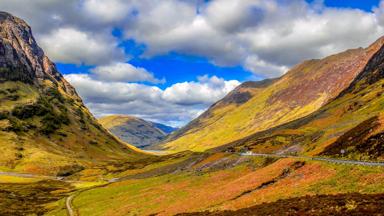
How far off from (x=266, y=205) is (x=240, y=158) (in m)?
62.2

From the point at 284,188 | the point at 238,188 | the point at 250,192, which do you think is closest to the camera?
the point at 284,188

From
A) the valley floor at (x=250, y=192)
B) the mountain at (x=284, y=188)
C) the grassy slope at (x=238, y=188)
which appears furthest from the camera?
the grassy slope at (x=238, y=188)

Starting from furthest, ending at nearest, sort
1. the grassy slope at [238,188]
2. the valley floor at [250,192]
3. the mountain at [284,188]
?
the grassy slope at [238,188]
the valley floor at [250,192]
the mountain at [284,188]

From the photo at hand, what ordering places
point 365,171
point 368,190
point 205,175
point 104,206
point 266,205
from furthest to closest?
point 205,175
point 104,206
point 365,171
point 266,205
point 368,190

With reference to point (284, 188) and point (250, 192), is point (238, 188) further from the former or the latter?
point (284, 188)

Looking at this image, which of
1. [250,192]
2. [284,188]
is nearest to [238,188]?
[250,192]

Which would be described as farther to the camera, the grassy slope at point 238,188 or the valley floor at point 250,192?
the grassy slope at point 238,188

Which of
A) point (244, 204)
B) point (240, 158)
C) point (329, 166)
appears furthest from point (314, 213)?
point (240, 158)

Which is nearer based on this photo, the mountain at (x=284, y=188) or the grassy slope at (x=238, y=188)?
the mountain at (x=284, y=188)

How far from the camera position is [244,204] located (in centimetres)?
4641

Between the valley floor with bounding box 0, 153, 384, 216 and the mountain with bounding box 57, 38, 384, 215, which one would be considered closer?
the mountain with bounding box 57, 38, 384, 215

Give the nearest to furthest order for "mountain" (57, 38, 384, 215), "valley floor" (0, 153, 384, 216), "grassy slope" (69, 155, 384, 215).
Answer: "mountain" (57, 38, 384, 215) < "valley floor" (0, 153, 384, 216) < "grassy slope" (69, 155, 384, 215)

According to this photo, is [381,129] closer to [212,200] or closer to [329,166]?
[329,166]

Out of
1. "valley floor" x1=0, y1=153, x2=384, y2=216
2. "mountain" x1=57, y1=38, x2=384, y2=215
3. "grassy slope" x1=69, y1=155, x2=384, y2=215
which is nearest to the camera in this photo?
"mountain" x1=57, y1=38, x2=384, y2=215
